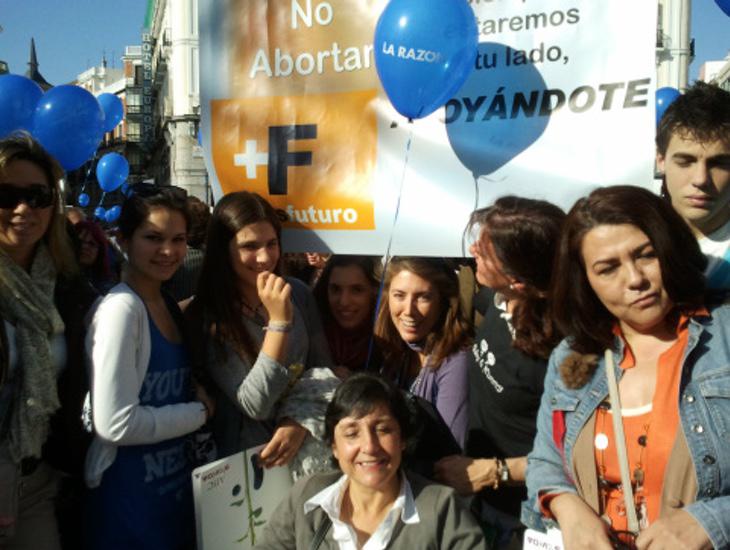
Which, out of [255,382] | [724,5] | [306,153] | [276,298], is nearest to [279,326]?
[276,298]

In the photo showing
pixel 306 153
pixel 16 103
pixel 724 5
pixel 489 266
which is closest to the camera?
pixel 489 266

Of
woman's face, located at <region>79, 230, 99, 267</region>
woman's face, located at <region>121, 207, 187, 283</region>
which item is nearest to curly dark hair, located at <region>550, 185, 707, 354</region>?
woman's face, located at <region>121, 207, 187, 283</region>

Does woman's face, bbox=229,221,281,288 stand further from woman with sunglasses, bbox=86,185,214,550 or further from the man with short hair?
the man with short hair

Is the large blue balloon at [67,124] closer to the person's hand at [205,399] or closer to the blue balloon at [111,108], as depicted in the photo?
the person's hand at [205,399]

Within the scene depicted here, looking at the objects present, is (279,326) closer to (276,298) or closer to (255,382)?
(276,298)

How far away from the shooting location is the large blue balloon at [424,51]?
2551 millimetres

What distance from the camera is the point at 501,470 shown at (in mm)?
2203

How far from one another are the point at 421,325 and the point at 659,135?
3.55 ft

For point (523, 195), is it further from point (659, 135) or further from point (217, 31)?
point (217, 31)

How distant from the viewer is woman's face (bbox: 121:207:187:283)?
7.96 feet

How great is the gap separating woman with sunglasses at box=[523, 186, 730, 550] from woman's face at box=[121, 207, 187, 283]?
138 centimetres

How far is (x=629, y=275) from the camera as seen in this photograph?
160cm

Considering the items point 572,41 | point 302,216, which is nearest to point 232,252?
point 302,216

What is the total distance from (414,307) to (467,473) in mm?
680
